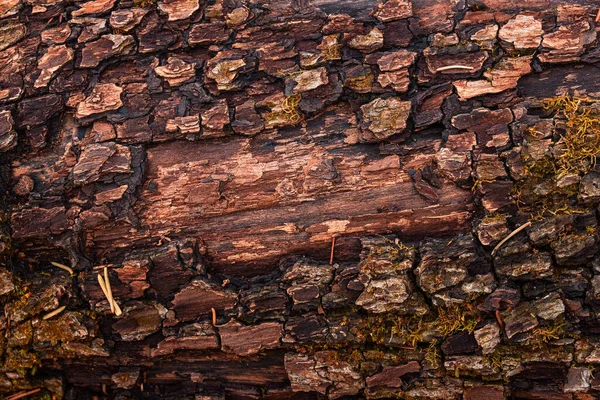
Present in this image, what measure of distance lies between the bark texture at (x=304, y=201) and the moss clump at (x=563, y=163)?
0.01 metres

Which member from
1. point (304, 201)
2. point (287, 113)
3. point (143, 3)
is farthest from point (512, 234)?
point (143, 3)

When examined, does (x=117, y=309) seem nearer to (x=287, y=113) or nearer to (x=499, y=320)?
(x=287, y=113)

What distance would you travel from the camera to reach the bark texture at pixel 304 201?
3561 mm

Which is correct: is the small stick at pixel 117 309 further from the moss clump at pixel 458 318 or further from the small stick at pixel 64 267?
the moss clump at pixel 458 318

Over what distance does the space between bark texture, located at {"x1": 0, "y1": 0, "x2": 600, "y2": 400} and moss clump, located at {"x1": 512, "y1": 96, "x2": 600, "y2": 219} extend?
12 millimetres

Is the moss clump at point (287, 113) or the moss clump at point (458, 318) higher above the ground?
the moss clump at point (287, 113)

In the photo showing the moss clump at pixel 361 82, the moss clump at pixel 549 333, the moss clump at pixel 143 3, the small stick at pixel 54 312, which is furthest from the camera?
the moss clump at pixel 143 3

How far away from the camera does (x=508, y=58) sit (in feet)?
12.0

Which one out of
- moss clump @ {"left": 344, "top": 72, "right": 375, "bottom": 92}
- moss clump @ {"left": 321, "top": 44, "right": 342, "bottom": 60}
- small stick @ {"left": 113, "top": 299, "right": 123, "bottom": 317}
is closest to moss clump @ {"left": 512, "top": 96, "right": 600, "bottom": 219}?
moss clump @ {"left": 344, "top": 72, "right": 375, "bottom": 92}

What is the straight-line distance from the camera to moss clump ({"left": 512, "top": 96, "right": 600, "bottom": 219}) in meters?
3.51

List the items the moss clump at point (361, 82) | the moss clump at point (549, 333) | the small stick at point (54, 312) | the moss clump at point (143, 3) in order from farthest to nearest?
1. the moss clump at point (143, 3)
2. the small stick at point (54, 312)
3. the moss clump at point (361, 82)
4. the moss clump at point (549, 333)

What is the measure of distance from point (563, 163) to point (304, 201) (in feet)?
5.28

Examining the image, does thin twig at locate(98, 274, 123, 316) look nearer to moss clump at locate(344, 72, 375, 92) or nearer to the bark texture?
the bark texture

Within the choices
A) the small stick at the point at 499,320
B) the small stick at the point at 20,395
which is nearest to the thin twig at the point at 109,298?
the small stick at the point at 20,395
